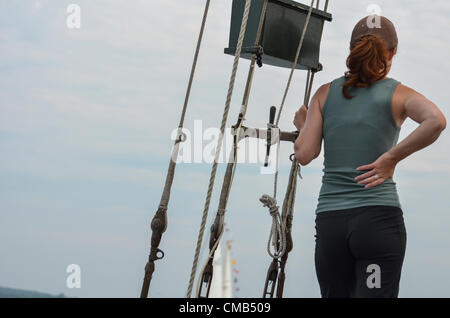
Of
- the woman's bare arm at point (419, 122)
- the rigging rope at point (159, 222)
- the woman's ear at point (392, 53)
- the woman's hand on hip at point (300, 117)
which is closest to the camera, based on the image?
the woman's bare arm at point (419, 122)

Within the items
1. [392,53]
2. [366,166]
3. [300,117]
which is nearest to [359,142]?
[366,166]

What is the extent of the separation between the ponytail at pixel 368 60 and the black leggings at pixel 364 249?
0.46 m

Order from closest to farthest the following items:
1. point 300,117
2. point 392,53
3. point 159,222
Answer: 1. point 392,53
2. point 300,117
3. point 159,222

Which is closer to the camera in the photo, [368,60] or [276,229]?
[368,60]

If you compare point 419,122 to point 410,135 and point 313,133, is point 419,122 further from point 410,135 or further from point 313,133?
point 313,133

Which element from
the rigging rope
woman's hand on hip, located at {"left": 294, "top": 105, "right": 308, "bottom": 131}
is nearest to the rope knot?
the rigging rope

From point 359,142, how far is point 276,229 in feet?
5.42

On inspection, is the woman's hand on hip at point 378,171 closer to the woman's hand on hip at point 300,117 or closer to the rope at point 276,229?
the woman's hand on hip at point 300,117

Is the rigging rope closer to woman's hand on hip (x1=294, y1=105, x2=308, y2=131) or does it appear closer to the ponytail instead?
woman's hand on hip (x1=294, y1=105, x2=308, y2=131)

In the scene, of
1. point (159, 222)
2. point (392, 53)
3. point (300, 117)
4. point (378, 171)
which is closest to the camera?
point (378, 171)

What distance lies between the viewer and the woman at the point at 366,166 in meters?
2.41

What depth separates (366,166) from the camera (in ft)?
7.92

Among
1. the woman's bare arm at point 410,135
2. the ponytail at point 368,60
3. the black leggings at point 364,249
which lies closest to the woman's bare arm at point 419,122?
the woman's bare arm at point 410,135

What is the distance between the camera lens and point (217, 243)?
338cm
